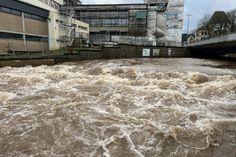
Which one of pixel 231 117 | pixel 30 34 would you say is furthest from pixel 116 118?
pixel 30 34

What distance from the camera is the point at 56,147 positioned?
6281 mm

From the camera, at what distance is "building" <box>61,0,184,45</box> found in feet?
171

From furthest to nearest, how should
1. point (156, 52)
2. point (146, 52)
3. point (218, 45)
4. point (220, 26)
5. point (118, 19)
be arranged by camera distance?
point (220, 26) < point (118, 19) < point (156, 52) < point (146, 52) < point (218, 45)

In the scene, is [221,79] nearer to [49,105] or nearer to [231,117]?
[231,117]

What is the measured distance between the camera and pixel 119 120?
8047 mm

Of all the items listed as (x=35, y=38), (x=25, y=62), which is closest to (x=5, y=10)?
(x=35, y=38)

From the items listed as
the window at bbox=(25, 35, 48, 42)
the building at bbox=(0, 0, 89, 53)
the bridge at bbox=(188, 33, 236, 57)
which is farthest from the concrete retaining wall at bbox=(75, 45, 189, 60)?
the window at bbox=(25, 35, 48, 42)

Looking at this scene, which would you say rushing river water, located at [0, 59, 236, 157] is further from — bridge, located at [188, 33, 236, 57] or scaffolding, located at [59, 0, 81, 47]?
scaffolding, located at [59, 0, 81, 47]

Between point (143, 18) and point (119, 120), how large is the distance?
1840 inches

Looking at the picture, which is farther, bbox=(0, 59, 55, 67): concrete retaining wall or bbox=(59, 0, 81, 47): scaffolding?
bbox=(59, 0, 81, 47): scaffolding

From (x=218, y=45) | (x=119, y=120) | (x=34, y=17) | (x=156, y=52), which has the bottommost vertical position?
(x=119, y=120)

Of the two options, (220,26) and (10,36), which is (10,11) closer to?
(10,36)

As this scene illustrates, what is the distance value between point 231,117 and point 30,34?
30408mm

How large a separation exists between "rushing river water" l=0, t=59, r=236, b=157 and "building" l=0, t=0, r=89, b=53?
57.2ft
